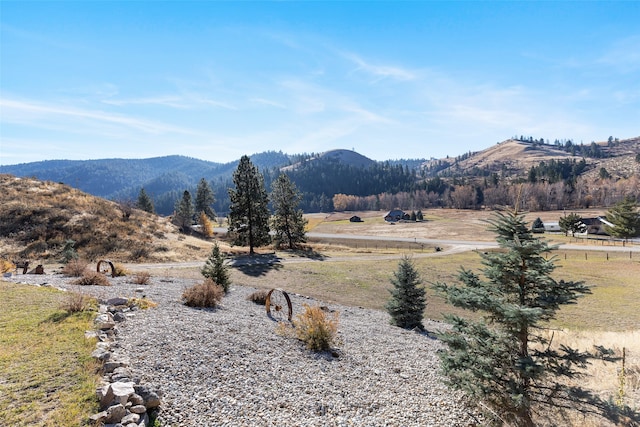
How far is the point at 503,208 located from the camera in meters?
8.27

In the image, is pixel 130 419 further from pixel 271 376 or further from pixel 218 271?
pixel 218 271

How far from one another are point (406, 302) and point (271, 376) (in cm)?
1079

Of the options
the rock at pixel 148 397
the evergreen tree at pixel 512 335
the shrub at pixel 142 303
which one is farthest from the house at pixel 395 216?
the rock at pixel 148 397

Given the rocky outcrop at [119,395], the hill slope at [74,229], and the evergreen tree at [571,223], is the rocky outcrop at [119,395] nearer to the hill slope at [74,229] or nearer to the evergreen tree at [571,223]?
the hill slope at [74,229]

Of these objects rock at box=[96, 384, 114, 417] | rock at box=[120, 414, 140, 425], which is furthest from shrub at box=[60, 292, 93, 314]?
rock at box=[120, 414, 140, 425]

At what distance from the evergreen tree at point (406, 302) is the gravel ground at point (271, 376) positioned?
160 inches

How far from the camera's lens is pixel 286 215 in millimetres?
51344

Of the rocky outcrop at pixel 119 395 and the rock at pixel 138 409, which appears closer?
the rocky outcrop at pixel 119 395

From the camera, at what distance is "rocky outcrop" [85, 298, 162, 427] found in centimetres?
582

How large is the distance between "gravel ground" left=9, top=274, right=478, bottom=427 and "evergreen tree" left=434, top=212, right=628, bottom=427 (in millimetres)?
1112

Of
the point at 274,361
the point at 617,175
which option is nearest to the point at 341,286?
the point at 274,361

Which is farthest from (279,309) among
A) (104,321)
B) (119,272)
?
(119,272)

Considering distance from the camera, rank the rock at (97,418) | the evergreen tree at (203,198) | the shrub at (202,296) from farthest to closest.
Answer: the evergreen tree at (203,198), the shrub at (202,296), the rock at (97,418)

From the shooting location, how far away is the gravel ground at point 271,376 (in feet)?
23.5
